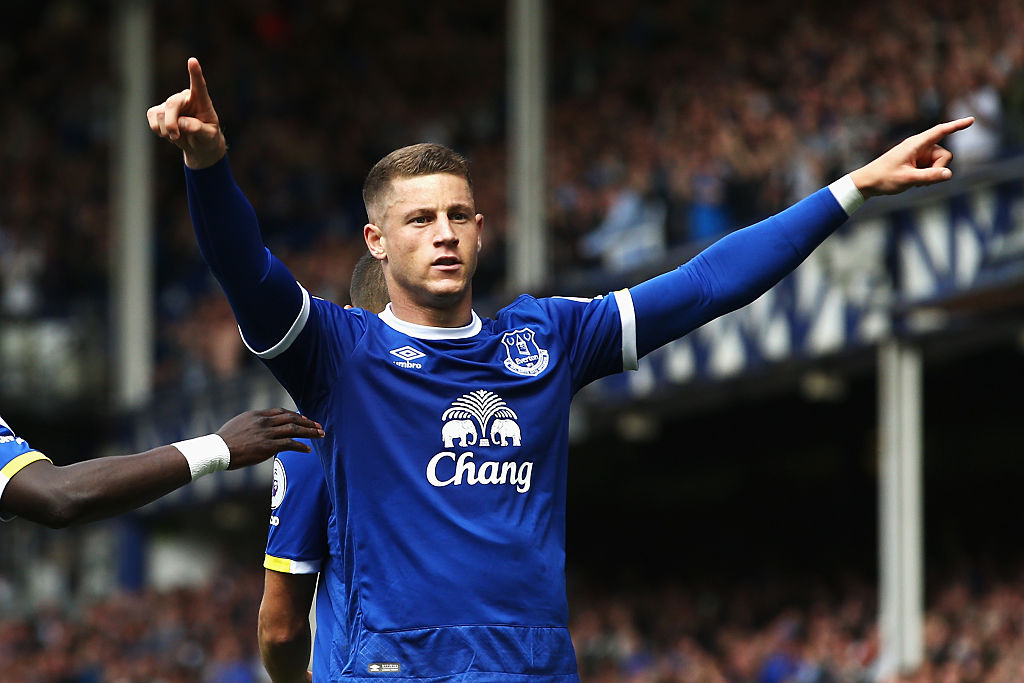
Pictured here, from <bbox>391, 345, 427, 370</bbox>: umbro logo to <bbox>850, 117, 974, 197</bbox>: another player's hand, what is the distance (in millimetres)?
1140

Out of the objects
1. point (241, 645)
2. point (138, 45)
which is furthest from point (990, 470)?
point (138, 45)

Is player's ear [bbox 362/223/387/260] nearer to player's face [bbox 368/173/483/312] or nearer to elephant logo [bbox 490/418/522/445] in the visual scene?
player's face [bbox 368/173/483/312]

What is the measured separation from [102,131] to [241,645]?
8.22 m

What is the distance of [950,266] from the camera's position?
13.2 metres

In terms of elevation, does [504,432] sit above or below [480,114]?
below

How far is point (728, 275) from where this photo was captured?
15.1 ft

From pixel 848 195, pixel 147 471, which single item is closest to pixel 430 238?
pixel 147 471

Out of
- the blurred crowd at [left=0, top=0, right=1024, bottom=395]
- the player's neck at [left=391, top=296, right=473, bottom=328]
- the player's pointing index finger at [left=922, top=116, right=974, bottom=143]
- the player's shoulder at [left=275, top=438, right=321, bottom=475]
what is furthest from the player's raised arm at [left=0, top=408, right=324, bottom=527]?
the blurred crowd at [left=0, top=0, right=1024, bottom=395]

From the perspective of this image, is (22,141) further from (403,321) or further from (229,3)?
(403,321)

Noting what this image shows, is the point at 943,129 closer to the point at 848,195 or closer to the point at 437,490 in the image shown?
the point at 848,195

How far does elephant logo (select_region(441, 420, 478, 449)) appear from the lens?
14.1 ft

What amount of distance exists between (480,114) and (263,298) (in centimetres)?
1695

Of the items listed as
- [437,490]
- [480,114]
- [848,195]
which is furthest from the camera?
[480,114]

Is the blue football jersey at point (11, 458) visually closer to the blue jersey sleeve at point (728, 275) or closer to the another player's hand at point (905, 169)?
the blue jersey sleeve at point (728, 275)
